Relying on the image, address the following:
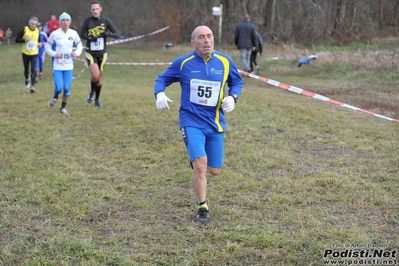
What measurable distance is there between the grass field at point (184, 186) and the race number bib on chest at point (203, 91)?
120 cm

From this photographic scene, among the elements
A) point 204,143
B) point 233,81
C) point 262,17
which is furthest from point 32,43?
point 262,17

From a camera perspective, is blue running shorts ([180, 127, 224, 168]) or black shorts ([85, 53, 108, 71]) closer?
blue running shorts ([180, 127, 224, 168])

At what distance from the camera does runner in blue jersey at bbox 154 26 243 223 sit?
5.17m

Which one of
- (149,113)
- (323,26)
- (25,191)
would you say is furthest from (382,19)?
(25,191)

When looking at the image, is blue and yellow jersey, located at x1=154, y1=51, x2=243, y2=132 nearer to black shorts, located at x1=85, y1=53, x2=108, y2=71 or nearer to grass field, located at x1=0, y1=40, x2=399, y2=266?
grass field, located at x1=0, y1=40, x2=399, y2=266

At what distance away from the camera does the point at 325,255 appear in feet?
14.3

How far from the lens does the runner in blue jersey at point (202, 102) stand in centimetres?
517

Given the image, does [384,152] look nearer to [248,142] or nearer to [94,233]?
[248,142]

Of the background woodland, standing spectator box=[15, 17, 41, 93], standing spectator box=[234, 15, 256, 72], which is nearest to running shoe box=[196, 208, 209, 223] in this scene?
standing spectator box=[15, 17, 41, 93]

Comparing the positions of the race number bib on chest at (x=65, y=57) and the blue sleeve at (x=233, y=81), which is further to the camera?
the race number bib on chest at (x=65, y=57)

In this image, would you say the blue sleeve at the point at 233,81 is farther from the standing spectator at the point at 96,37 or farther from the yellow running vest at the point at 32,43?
the yellow running vest at the point at 32,43

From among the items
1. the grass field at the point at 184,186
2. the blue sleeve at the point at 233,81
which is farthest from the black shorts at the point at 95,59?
the blue sleeve at the point at 233,81

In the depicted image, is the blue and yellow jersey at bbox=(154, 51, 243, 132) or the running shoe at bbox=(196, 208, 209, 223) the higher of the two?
the blue and yellow jersey at bbox=(154, 51, 243, 132)

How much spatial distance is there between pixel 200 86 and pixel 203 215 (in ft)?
4.39
